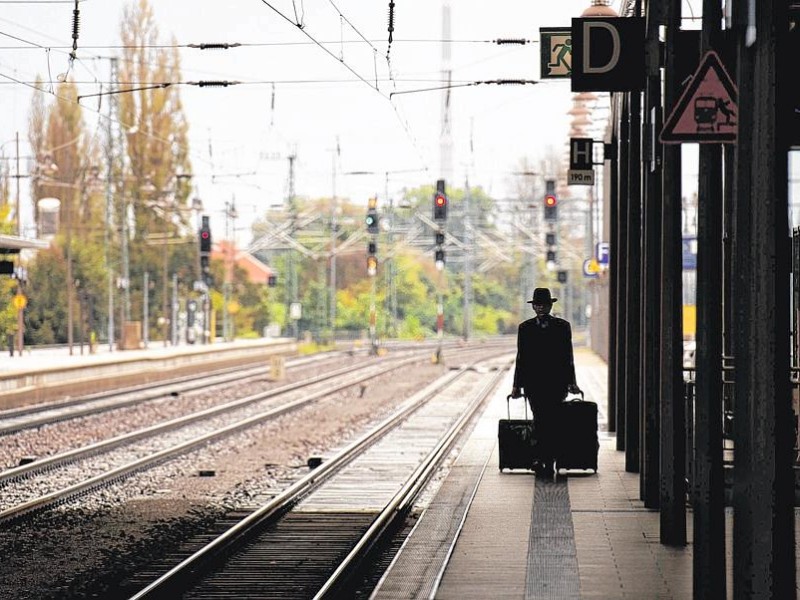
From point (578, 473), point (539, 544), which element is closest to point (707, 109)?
point (539, 544)

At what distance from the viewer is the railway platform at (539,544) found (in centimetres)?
890

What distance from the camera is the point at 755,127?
246 inches

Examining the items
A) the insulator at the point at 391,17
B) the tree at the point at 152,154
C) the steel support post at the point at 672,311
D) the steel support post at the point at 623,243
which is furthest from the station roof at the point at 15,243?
the tree at the point at 152,154

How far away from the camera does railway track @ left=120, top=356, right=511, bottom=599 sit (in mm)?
10047

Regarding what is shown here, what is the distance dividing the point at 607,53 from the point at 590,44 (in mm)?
139

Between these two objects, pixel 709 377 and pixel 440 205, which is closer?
pixel 709 377

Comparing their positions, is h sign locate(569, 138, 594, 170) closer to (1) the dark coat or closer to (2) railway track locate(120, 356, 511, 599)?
(2) railway track locate(120, 356, 511, 599)

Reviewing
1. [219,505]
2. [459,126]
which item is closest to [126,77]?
[459,126]

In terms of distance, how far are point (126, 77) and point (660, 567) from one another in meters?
62.2

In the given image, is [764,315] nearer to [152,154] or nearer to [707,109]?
[707,109]

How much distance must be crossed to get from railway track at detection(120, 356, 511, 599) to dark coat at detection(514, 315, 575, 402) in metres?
1.76

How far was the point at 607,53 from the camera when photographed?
1088 cm

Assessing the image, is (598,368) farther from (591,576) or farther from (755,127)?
(755,127)

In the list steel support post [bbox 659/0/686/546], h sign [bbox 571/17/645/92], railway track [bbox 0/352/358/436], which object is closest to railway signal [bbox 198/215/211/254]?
railway track [bbox 0/352/358/436]
